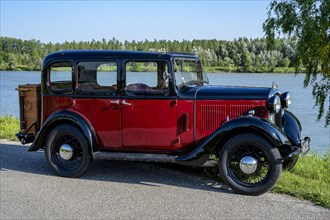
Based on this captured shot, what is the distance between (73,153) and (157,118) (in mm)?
1494

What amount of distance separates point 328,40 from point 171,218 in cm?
804

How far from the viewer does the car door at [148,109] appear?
5840 mm

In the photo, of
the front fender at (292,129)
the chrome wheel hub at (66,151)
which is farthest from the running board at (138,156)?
the front fender at (292,129)

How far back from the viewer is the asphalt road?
14.8ft

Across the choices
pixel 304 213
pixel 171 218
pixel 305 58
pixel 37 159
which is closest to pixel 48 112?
pixel 37 159

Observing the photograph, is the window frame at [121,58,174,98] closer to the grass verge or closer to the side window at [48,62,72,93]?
the side window at [48,62,72,93]

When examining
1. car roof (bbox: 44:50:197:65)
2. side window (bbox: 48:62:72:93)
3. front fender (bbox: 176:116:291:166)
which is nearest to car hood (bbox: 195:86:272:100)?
front fender (bbox: 176:116:291:166)

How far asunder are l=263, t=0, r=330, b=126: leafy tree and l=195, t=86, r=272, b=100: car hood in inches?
212

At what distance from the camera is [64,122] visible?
6.36 m

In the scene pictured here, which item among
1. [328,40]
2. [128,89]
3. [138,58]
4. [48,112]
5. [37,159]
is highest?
[328,40]

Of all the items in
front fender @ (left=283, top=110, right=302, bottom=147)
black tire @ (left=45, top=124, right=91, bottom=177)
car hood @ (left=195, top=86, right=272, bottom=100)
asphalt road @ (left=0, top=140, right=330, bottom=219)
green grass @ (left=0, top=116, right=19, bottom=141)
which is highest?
car hood @ (left=195, top=86, right=272, bottom=100)

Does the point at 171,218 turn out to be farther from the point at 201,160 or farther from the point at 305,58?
the point at 305,58

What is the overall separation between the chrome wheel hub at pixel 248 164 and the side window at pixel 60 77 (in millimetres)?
2954

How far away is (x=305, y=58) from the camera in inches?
425
